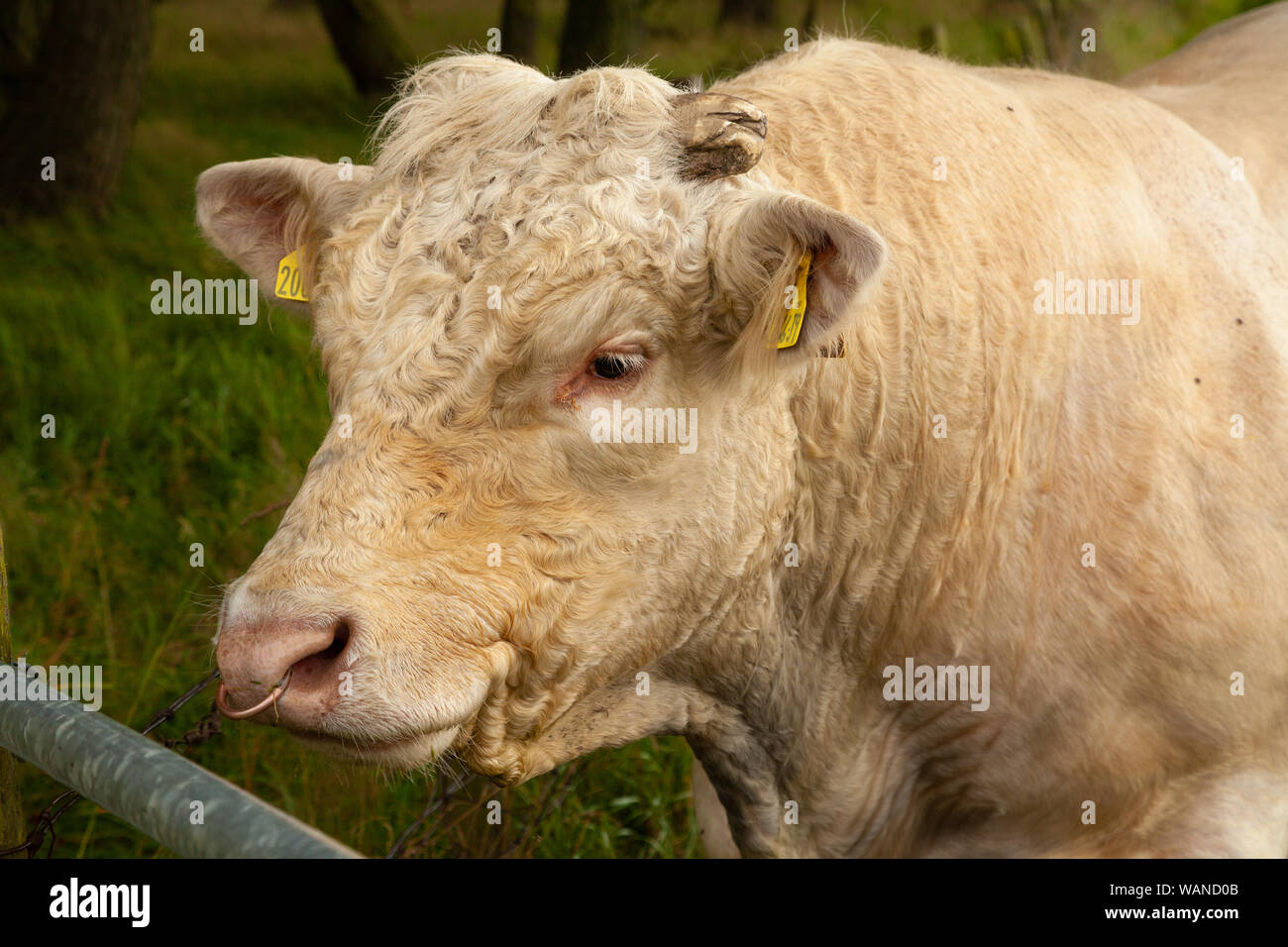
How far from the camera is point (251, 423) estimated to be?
5.89 metres

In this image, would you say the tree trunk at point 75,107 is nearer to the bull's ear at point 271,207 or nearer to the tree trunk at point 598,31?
the tree trunk at point 598,31

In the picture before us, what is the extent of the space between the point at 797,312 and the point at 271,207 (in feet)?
4.70

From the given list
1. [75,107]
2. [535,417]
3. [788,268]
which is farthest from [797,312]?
[75,107]

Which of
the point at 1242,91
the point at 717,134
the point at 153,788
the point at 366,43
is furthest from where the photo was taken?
the point at 366,43

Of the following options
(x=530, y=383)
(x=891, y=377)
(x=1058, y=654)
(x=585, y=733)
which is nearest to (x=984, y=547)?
(x=1058, y=654)

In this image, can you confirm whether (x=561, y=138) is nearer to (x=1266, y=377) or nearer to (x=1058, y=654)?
(x=1058, y=654)

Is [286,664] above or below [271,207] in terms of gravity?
below

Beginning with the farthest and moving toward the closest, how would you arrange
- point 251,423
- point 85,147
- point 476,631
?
point 85,147
point 251,423
point 476,631

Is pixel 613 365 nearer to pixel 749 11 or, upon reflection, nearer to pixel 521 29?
pixel 521 29

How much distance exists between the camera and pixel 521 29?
7.95m

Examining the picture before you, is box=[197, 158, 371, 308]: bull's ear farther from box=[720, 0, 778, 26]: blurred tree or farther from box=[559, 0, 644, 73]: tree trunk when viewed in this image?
box=[720, 0, 778, 26]: blurred tree

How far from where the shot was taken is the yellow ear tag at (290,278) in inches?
118

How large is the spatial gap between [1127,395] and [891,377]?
59 centimetres

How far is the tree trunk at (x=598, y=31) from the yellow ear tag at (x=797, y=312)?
495cm
